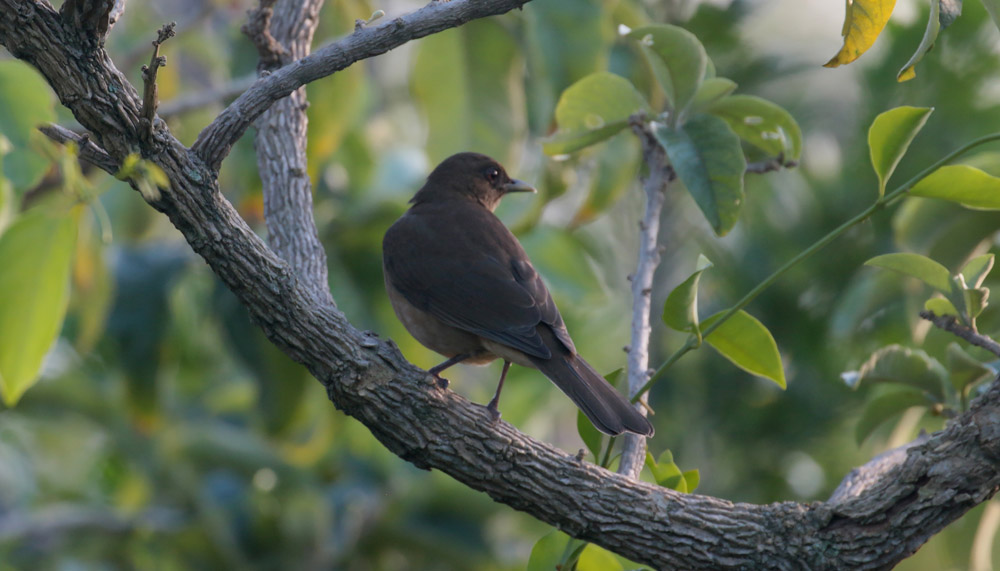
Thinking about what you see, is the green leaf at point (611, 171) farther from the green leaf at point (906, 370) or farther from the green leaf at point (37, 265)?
the green leaf at point (37, 265)

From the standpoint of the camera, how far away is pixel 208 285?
6480mm

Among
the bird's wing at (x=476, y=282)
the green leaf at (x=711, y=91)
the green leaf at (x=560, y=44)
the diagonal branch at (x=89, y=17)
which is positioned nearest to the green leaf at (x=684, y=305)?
the green leaf at (x=711, y=91)

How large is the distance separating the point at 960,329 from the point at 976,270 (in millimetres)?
173

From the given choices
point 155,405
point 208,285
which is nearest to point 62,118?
point 208,285

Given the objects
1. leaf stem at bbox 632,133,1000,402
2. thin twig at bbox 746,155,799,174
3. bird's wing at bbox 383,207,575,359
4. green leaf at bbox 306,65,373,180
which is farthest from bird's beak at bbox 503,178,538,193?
leaf stem at bbox 632,133,1000,402

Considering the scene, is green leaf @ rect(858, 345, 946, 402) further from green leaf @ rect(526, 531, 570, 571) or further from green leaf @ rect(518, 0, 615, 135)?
green leaf @ rect(518, 0, 615, 135)

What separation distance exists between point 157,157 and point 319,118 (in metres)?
2.52

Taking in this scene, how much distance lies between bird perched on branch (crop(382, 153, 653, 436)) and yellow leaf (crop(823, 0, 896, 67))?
1.31m

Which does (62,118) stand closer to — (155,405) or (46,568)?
(155,405)

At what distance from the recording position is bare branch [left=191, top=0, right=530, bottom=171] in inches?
98.0

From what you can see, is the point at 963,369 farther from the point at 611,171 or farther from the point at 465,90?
the point at 465,90

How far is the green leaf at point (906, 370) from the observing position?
307 cm

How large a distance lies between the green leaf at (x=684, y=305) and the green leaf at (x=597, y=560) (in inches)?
28.0

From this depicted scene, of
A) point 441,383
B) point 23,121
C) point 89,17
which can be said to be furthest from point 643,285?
point 23,121
